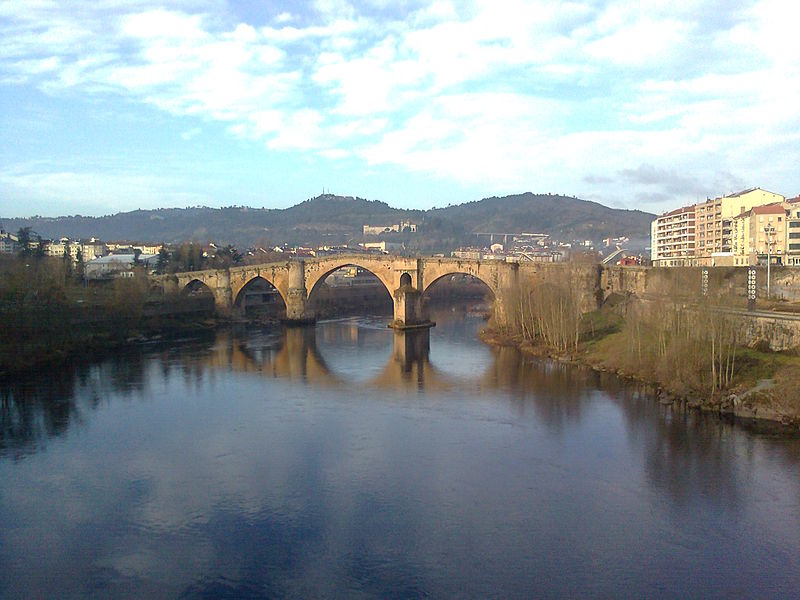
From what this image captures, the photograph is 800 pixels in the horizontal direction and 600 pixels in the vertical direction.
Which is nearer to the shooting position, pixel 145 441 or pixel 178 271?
pixel 145 441

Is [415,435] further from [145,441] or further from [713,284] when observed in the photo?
[713,284]

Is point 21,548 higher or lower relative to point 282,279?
lower

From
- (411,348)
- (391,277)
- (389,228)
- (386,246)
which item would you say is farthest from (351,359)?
(389,228)

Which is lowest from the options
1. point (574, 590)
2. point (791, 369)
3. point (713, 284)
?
point (574, 590)

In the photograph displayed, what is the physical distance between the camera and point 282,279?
1118 inches

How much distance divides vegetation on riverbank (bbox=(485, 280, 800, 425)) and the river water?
2.14 ft

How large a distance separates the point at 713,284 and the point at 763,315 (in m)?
0.96

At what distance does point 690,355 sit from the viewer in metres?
12.3

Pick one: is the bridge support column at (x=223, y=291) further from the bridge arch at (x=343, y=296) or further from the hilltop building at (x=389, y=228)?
the hilltop building at (x=389, y=228)

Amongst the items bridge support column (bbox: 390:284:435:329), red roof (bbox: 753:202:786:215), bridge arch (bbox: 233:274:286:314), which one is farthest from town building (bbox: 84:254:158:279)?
red roof (bbox: 753:202:786:215)

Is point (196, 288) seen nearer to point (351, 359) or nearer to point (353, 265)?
point (353, 265)

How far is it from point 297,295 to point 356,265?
2378 millimetres

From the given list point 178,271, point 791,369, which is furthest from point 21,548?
point 178,271

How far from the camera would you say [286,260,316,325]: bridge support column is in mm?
27516
